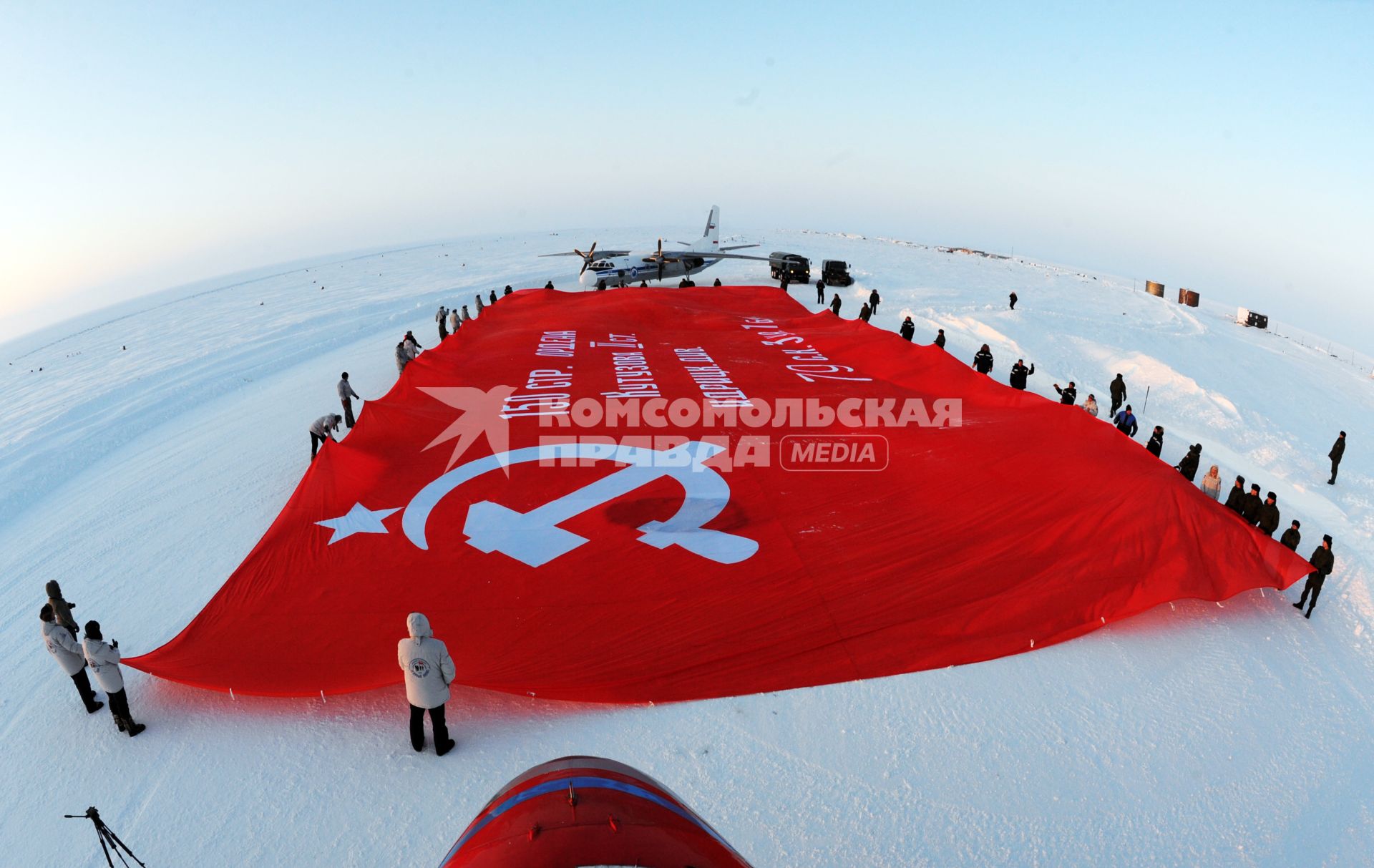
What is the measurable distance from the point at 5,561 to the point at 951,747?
1388cm

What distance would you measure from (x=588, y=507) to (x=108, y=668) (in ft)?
17.9

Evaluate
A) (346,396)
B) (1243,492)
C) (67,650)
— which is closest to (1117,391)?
(1243,492)

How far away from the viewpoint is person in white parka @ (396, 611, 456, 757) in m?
5.58

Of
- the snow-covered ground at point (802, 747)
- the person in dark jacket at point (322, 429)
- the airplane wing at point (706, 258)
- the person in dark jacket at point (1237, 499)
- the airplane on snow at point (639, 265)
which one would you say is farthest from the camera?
the airplane wing at point (706, 258)

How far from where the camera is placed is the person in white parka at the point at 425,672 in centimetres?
558

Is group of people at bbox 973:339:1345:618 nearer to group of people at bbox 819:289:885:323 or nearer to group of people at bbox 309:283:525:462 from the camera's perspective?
group of people at bbox 819:289:885:323

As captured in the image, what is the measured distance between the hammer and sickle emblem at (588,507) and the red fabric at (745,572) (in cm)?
14

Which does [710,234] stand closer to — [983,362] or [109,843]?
[983,362]

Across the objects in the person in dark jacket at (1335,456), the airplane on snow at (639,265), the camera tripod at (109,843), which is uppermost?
the airplane on snow at (639,265)

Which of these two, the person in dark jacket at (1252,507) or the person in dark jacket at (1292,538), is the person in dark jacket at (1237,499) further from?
the person in dark jacket at (1292,538)

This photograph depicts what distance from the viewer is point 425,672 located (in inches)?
222

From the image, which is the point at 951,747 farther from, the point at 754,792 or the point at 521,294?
the point at 521,294

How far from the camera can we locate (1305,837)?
17.2 ft

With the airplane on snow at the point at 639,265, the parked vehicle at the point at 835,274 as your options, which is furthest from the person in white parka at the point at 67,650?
the parked vehicle at the point at 835,274
